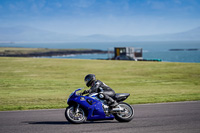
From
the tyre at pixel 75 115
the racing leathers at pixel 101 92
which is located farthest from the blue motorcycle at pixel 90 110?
the racing leathers at pixel 101 92

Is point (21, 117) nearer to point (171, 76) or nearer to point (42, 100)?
point (42, 100)

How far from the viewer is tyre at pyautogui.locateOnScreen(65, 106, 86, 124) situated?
9.04 metres

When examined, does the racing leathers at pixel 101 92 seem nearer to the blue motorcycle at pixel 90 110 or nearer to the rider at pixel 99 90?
the rider at pixel 99 90

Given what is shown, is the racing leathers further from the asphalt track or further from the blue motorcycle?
the asphalt track

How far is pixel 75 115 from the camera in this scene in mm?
9141

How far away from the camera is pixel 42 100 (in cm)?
1634

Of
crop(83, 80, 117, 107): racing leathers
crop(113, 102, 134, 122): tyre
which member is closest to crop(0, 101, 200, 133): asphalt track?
crop(113, 102, 134, 122): tyre

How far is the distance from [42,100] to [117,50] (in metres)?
64.6

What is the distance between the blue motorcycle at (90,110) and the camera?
9.07 metres

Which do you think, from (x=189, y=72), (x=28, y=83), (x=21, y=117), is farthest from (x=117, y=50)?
(x=21, y=117)

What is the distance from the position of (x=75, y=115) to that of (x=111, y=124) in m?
1.14

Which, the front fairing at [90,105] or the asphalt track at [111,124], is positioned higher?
the front fairing at [90,105]

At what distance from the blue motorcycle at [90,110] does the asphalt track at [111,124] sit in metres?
0.19

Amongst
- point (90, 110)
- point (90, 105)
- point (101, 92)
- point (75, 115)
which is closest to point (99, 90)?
point (101, 92)
